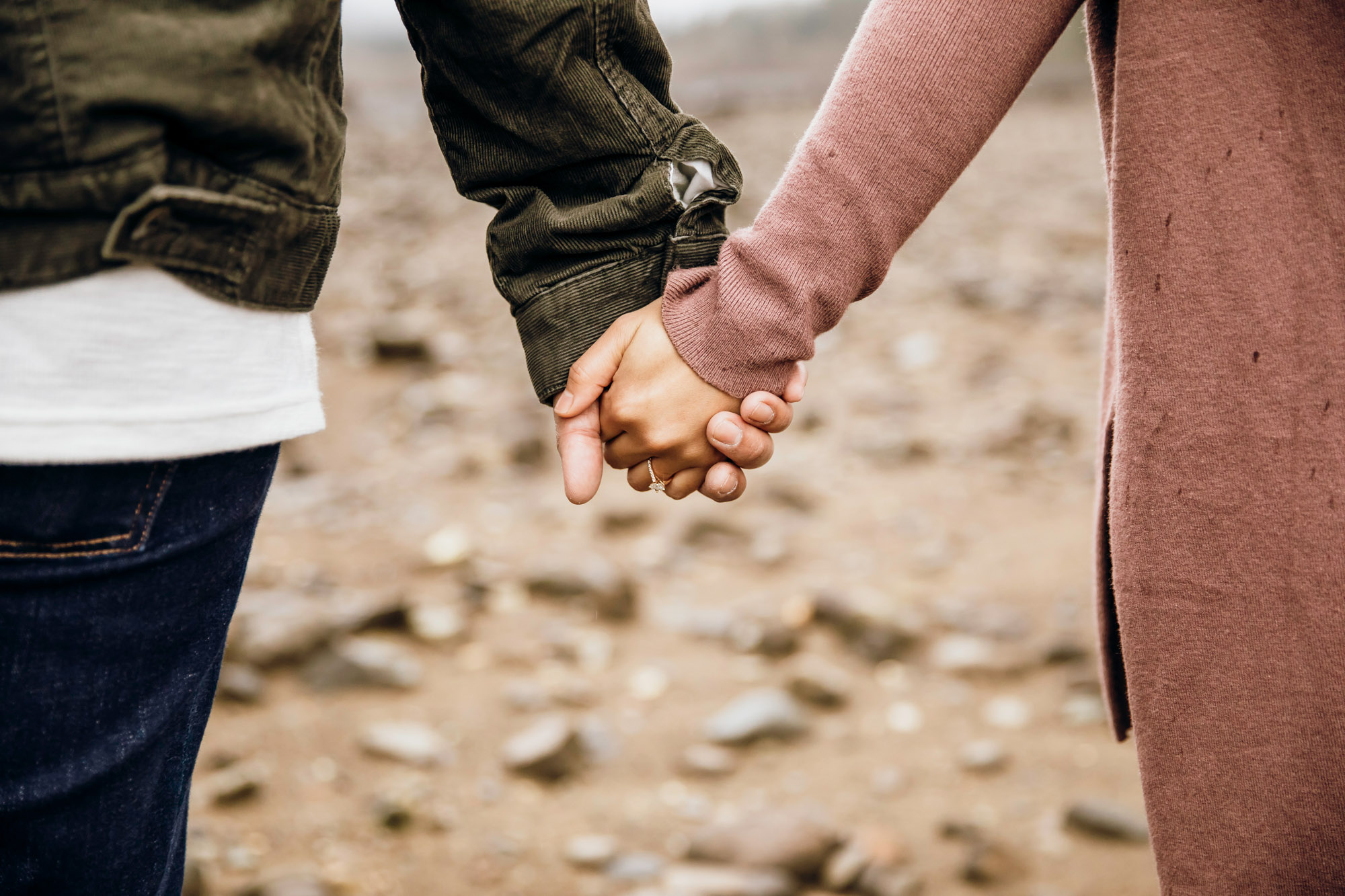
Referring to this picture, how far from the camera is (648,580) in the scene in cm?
310

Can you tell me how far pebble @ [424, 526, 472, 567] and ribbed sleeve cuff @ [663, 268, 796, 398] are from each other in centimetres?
202

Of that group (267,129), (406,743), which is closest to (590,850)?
(406,743)

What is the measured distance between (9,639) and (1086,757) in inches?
88.9

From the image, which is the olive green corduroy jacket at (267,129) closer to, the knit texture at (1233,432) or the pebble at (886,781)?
the knit texture at (1233,432)

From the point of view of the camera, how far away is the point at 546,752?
233 cm

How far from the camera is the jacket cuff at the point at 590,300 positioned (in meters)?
1.31

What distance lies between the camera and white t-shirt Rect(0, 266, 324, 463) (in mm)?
749

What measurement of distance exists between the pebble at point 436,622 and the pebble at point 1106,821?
5.10ft

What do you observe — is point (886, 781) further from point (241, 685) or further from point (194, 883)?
point (241, 685)

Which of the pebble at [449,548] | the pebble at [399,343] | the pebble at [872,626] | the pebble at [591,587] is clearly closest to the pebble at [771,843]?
the pebble at [872,626]

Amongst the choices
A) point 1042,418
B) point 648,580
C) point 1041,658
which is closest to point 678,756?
point 648,580

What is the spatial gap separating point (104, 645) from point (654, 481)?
0.74 m

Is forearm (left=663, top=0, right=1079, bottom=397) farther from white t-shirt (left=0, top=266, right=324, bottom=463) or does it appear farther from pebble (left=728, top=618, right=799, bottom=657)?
pebble (left=728, top=618, right=799, bottom=657)

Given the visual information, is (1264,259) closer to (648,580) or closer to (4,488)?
(4,488)
